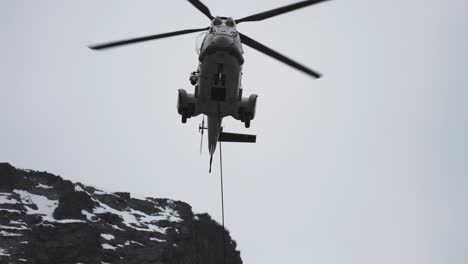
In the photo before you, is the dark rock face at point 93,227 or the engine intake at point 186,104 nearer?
the engine intake at point 186,104

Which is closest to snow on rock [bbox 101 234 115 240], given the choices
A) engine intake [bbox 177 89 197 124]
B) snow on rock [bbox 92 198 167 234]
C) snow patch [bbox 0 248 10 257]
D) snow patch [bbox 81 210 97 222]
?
snow patch [bbox 81 210 97 222]

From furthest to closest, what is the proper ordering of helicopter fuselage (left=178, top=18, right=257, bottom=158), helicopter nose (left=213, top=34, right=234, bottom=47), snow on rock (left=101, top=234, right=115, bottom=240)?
snow on rock (left=101, top=234, right=115, bottom=240), helicopter fuselage (left=178, top=18, right=257, bottom=158), helicopter nose (left=213, top=34, right=234, bottom=47)

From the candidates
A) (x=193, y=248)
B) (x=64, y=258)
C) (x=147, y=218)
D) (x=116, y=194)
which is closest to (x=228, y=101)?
(x=64, y=258)

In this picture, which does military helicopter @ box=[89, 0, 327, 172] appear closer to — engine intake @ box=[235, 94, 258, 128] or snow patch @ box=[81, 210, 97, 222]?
engine intake @ box=[235, 94, 258, 128]

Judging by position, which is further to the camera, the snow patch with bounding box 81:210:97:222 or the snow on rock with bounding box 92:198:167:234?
the snow on rock with bounding box 92:198:167:234

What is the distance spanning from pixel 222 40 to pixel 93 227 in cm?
9276

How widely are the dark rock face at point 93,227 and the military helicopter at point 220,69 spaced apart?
81.8 m

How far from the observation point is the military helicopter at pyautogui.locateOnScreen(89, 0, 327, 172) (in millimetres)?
19000

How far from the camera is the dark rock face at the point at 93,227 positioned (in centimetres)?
10081

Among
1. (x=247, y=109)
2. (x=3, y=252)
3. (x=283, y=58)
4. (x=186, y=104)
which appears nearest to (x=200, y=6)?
(x=283, y=58)

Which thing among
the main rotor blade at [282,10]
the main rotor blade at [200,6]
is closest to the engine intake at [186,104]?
the main rotor blade at [200,6]

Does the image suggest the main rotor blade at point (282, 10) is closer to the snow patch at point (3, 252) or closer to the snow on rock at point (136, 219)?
the snow patch at point (3, 252)

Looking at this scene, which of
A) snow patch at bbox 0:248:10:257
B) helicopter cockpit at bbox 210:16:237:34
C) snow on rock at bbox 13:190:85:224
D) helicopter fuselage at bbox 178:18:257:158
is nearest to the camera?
helicopter fuselage at bbox 178:18:257:158

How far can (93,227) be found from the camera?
347 feet
